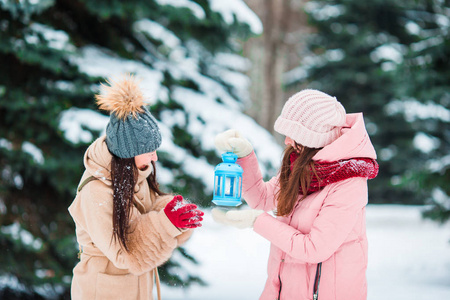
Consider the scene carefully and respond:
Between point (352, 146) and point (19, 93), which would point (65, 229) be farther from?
point (352, 146)

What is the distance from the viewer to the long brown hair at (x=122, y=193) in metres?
2.49

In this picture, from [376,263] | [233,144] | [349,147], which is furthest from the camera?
[376,263]

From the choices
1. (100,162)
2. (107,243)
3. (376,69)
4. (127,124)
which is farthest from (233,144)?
(376,69)

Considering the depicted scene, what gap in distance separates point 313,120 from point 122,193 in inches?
45.0

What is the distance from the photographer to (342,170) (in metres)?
2.44

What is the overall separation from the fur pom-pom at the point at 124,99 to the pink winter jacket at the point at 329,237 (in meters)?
0.94

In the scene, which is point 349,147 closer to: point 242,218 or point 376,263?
point 242,218

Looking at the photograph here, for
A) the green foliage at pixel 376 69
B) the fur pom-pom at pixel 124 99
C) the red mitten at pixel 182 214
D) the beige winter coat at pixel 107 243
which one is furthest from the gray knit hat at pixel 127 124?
the green foliage at pixel 376 69

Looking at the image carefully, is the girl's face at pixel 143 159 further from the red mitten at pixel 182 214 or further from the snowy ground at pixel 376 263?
the snowy ground at pixel 376 263

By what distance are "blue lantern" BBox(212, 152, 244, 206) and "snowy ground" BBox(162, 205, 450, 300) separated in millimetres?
1775

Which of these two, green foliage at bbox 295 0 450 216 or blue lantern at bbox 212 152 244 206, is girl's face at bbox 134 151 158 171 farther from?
green foliage at bbox 295 0 450 216

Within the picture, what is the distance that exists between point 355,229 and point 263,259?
21.9 ft

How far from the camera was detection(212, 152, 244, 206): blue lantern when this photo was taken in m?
2.72

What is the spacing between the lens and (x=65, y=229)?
5879mm
